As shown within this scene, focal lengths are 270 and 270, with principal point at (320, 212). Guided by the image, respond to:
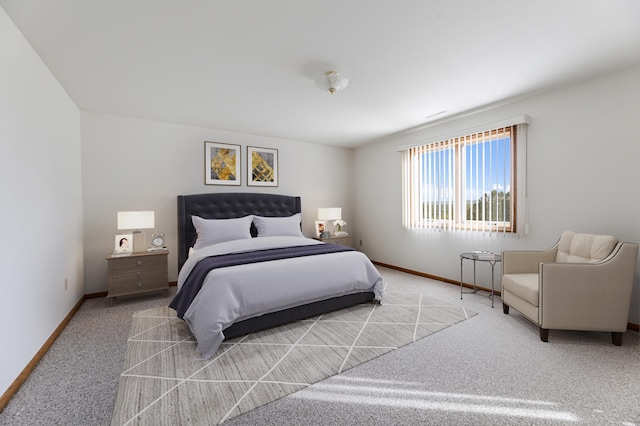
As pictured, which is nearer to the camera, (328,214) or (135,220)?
(135,220)

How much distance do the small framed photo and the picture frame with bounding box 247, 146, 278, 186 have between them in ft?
6.40

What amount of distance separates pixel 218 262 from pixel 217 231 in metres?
1.24

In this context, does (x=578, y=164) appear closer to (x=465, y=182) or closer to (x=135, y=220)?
(x=465, y=182)

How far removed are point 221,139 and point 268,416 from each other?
4082 millimetres

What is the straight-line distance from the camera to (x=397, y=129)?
15.4ft

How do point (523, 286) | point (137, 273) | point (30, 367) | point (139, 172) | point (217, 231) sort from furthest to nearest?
point (139, 172), point (217, 231), point (137, 273), point (523, 286), point (30, 367)

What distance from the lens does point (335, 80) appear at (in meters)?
2.67

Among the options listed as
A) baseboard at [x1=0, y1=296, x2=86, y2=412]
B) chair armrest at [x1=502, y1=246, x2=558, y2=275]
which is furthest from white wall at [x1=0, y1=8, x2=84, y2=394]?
chair armrest at [x1=502, y1=246, x2=558, y2=275]

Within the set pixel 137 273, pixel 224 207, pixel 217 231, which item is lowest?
pixel 137 273

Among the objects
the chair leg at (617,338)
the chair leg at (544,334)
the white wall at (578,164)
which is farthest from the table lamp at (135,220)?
the chair leg at (617,338)

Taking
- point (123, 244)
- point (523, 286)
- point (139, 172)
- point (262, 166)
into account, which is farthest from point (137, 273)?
point (523, 286)

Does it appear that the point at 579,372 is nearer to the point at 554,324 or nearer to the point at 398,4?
the point at 554,324

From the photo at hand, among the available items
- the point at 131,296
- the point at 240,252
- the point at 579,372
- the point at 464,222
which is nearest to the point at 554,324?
the point at 579,372

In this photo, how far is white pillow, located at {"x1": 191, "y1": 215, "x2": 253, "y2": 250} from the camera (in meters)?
3.74
